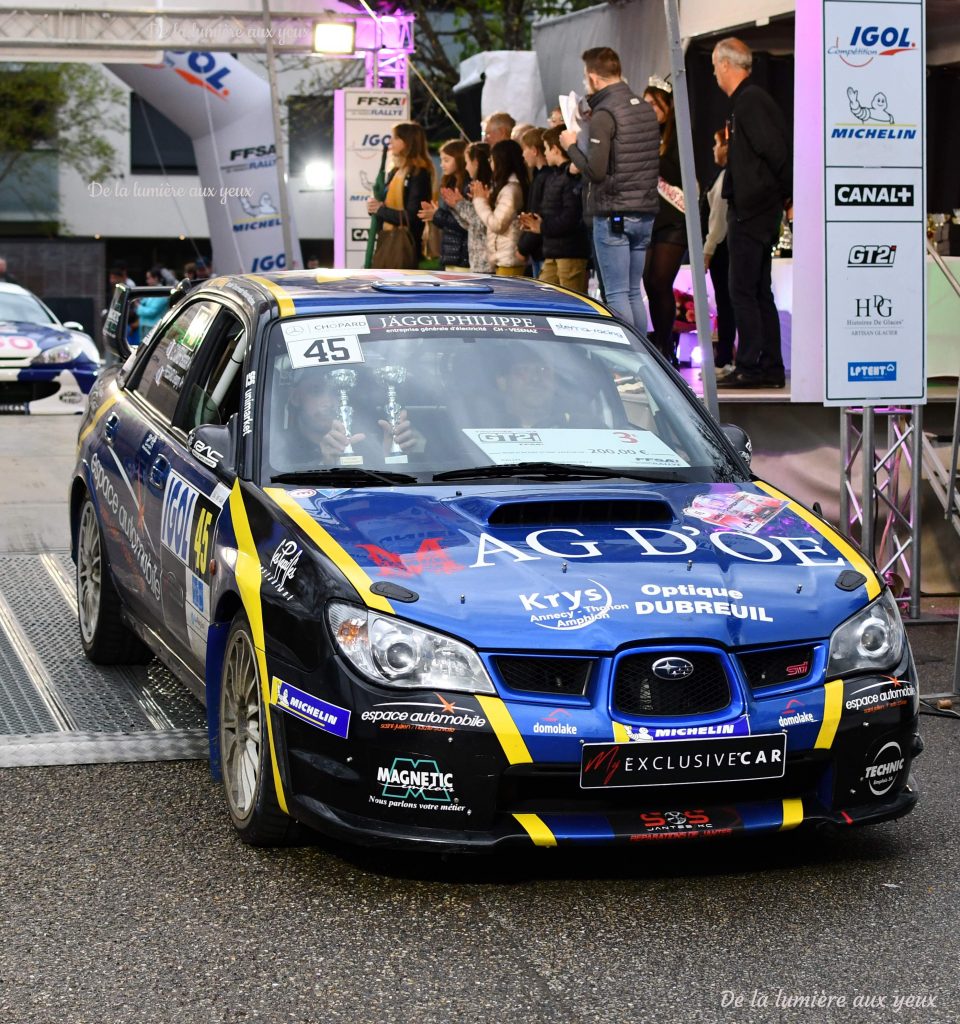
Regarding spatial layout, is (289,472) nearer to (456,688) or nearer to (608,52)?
(456,688)

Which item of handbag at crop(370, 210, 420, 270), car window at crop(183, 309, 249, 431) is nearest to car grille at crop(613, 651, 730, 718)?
car window at crop(183, 309, 249, 431)

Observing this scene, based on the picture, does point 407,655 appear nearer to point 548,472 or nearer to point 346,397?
point 548,472

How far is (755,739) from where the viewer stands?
4336 mm

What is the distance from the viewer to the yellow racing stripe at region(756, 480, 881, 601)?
481 cm

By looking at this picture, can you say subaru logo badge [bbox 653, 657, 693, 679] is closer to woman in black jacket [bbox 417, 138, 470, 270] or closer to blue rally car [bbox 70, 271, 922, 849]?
blue rally car [bbox 70, 271, 922, 849]

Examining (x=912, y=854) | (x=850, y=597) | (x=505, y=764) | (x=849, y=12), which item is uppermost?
(x=849, y=12)

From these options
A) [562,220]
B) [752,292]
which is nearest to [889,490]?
[752,292]

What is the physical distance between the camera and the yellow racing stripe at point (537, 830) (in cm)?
429

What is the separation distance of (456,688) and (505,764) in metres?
0.21

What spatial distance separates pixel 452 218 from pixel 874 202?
258 inches

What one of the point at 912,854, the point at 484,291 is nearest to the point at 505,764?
the point at 912,854

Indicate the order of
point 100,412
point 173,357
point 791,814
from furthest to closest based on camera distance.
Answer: point 100,412
point 173,357
point 791,814

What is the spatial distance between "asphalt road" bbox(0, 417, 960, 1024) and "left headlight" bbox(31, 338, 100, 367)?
44.9 ft

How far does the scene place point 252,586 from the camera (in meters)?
4.77
